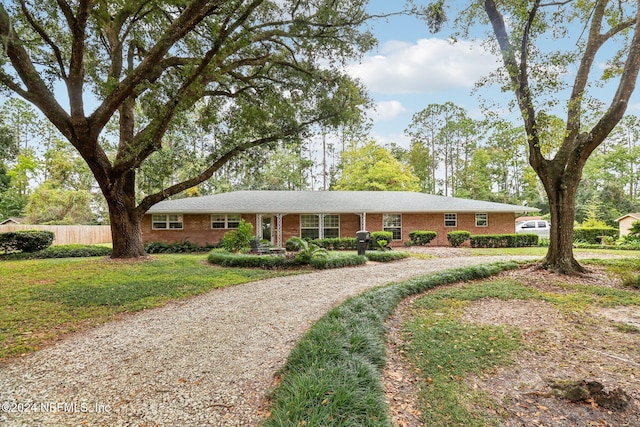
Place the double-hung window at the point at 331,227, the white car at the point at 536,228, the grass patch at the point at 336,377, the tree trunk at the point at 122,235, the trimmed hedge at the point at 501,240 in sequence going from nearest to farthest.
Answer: the grass patch at the point at 336,377, the tree trunk at the point at 122,235, the trimmed hedge at the point at 501,240, the double-hung window at the point at 331,227, the white car at the point at 536,228

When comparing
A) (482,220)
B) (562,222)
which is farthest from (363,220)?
(562,222)

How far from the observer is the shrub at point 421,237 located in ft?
59.4

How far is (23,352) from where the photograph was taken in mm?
3666

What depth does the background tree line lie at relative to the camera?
1075 inches

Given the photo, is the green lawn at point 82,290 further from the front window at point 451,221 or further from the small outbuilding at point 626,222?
the small outbuilding at point 626,222

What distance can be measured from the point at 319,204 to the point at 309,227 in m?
1.50

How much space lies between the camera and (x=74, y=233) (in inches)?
731

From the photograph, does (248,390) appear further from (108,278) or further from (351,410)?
(108,278)

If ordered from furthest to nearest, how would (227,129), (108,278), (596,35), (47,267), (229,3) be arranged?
(227,129)
(47,267)
(596,35)
(108,278)
(229,3)

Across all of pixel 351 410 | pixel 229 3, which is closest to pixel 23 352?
pixel 351 410

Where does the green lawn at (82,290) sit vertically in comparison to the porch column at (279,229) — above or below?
below

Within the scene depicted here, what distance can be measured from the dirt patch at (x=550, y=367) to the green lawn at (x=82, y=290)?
14.3ft

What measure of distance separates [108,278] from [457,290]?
862 centimetres

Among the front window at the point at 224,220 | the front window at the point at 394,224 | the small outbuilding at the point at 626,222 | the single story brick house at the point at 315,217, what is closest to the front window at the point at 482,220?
the single story brick house at the point at 315,217
